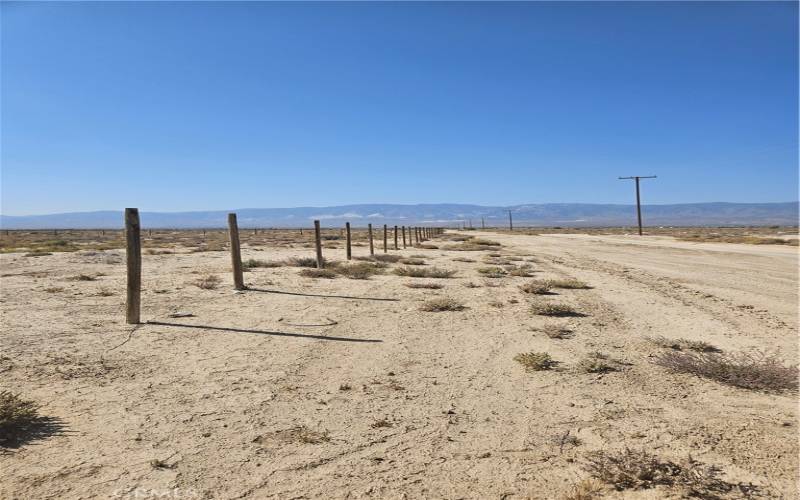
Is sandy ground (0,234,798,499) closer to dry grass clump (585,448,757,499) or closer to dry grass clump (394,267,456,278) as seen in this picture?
dry grass clump (585,448,757,499)

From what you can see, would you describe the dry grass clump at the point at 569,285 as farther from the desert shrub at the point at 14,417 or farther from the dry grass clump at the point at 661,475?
the desert shrub at the point at 14,417

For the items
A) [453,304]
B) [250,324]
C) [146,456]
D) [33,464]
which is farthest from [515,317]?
[33,464]

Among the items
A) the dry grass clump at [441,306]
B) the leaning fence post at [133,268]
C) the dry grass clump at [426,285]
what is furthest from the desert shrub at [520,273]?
the leaning fence post at [133,268]

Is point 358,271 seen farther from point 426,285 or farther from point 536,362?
point 536,362

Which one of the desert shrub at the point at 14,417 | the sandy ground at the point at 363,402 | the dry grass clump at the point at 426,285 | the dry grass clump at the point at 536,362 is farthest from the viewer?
the dry grass clump at the point at 426,285

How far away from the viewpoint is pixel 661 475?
325 centimetres

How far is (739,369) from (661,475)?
107 inches

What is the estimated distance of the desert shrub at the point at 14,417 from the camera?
3.80m

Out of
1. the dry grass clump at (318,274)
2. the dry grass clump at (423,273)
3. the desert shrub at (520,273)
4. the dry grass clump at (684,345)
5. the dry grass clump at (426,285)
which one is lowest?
the dry grass clump at (684,345)

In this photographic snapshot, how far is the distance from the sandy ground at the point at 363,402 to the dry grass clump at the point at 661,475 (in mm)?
115

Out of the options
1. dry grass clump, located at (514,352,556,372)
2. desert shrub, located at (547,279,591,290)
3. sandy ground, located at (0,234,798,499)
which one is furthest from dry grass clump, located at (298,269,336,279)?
dry grass clump, located at (514,352,556,372)

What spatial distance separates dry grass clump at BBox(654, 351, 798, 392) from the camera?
196 inches

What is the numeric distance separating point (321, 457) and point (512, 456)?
1.33m

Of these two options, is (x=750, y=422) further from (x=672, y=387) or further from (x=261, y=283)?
(x=261, y=283)
